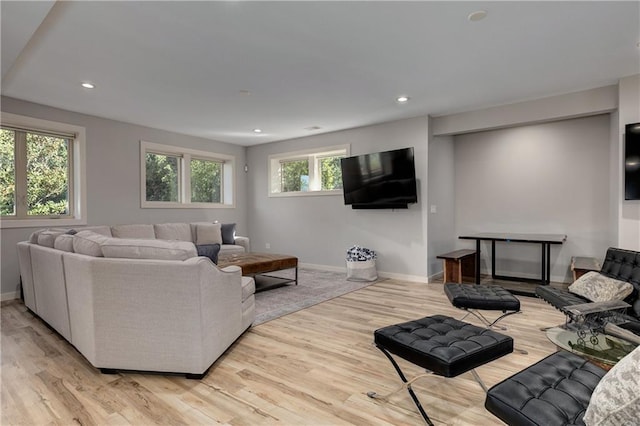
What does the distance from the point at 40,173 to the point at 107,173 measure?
0.81 metres

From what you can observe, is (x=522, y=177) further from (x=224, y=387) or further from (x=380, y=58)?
(x=224, y=387)

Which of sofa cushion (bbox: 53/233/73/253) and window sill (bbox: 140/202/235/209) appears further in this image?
window sill (bbox: 140/202/235/209)

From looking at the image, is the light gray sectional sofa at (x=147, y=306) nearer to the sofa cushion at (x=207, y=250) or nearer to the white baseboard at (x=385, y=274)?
the sofa cushion at (x=207, y=250)

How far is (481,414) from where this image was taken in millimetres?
1888

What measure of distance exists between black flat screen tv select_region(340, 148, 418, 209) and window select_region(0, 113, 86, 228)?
13.5ft

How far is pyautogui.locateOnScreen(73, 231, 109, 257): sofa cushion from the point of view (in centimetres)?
240

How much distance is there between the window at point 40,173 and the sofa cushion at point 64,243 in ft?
6.96

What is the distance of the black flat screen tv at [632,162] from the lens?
3643 millimetres

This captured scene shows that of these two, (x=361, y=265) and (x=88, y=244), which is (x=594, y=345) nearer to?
(x=88, y=244)

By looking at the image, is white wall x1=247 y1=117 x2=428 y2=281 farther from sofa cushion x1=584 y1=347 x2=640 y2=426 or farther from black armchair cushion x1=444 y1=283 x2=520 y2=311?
sofa cushion x1=584 y1=347 x2=640 y2=426

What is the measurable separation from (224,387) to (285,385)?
39 cm

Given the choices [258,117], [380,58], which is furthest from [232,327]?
[258,117]

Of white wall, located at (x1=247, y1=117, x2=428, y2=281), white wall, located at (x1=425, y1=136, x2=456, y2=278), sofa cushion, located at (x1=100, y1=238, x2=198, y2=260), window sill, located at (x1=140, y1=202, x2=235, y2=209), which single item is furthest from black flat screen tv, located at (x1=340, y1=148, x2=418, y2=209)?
sofa cushion, located at (x1=100, y1=238, x2=198, y2=260)

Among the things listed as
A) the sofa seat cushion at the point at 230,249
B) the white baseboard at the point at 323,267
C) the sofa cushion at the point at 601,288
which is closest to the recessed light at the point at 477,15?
the sofa cushion at the point at 601,288
